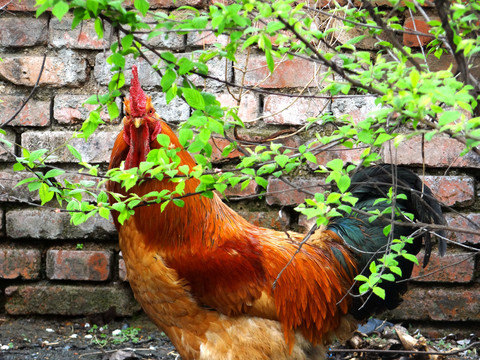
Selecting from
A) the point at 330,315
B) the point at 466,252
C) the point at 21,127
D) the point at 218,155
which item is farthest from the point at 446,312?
the point at 21,127

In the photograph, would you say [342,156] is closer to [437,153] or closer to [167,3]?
Answer: [437,153]

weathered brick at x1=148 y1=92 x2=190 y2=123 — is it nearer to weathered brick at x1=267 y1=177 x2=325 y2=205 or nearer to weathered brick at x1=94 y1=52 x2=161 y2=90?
weathered brick at x1=94 y1=52 x2=161 y2=90

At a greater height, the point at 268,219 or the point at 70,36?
the point at 70,36

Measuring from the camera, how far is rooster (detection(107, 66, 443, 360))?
1685mm

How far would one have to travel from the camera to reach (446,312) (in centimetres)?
226

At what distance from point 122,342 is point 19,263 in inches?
23.5

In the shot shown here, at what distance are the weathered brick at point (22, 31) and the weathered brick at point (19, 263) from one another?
92cm

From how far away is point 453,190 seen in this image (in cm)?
223

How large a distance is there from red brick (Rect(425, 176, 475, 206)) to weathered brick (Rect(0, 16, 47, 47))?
1801 millimetres

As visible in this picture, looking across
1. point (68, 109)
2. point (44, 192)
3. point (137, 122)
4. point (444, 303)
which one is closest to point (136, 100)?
point (137, 122)

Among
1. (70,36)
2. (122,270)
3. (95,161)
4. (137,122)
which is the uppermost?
(70,36)

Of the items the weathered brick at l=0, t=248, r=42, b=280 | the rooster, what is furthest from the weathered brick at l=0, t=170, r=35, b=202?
the rooster

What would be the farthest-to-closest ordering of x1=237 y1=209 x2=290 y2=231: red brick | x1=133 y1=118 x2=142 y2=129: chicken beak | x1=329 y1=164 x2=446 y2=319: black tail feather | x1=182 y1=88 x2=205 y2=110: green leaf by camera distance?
1. x1=237 y1=209 x2=290 y2=231: red brick
2. x1=329 y1=164 x2=446 y2=319: black tail feather
3. x1=133 y1=118 x2=142 y2=129: chicken beak
4. x1=182 y1=88 x2=205 y2=110: green leaf

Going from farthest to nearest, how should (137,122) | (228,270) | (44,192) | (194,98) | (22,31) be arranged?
(22,31) < (228,270) < (137,122) < (44,192) < (194,98)
